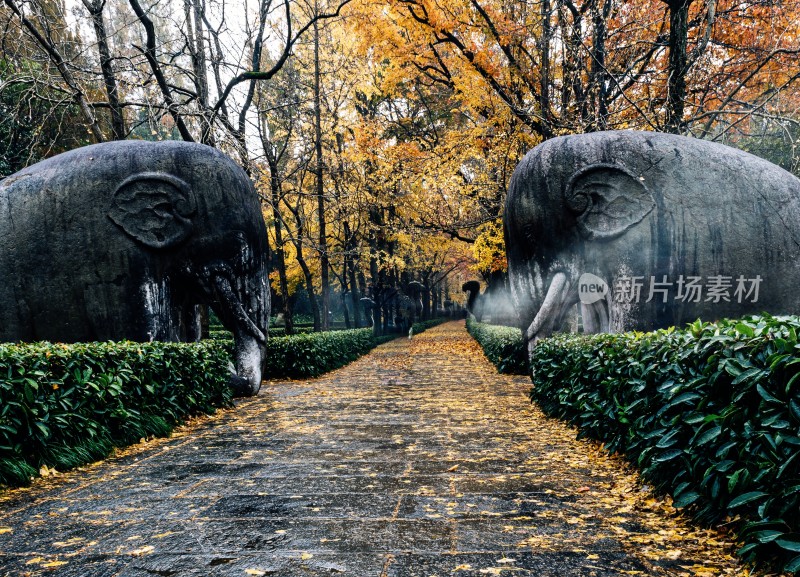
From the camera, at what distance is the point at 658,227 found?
6758 mm

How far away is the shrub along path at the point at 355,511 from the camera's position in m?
2.78

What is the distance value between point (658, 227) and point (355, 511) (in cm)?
502

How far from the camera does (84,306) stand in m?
6.89

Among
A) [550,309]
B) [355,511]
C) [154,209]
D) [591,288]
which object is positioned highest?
[154,209]

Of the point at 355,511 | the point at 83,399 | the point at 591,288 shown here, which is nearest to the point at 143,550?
the point at 355,511

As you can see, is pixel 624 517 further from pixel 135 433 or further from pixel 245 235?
pixel 245 235

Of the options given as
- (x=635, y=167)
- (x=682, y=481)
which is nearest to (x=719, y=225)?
(x=635, y=167)

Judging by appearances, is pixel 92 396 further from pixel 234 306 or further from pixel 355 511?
pixel 355 511

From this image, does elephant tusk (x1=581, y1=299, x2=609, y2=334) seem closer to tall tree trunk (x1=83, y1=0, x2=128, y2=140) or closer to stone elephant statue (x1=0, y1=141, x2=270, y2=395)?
stone elephant statue (x1=0, y1=141, x2=270, y2=395)

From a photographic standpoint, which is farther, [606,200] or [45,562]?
[606,200]

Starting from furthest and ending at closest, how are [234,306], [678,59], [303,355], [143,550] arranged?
[303,355], [678,59], [234,306], [143,550]

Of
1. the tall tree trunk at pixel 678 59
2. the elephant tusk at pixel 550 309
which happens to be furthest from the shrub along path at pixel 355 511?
the tall tree trunk at pixel 678 59

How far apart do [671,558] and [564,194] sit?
5120 millimetres

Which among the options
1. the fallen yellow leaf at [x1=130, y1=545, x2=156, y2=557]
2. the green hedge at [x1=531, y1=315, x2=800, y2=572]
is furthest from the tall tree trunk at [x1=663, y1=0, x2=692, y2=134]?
the fallen yellow leaf at [x1=130, y1=545, x2=156, y2=557]
